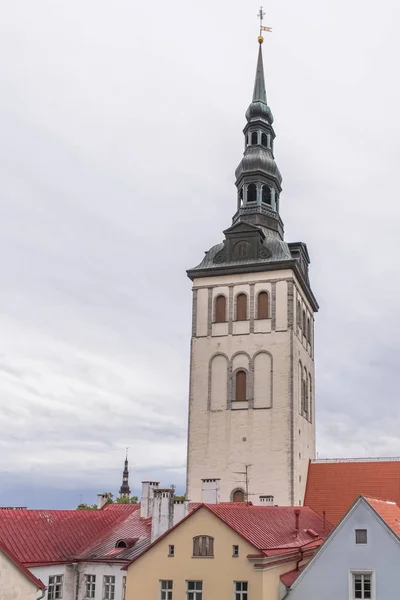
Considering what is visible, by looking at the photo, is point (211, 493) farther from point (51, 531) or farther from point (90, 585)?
point (51, 531)

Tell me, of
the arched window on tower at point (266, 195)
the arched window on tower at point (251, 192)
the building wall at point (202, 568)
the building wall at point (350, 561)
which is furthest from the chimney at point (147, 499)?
the arched window on tower at point (266, 195)

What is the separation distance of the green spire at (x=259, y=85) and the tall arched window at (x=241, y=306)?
57.4 ft

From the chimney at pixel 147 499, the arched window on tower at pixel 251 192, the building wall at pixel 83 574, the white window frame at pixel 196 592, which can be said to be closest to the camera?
the white window frame at pixel 196 592

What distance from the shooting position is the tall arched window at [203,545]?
94.9ft

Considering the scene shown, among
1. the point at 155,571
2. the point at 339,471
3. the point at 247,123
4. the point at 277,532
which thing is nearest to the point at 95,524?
the point at 155,571

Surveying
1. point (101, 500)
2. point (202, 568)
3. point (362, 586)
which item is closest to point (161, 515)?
point (202, 568)

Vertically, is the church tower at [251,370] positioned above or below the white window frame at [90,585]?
above

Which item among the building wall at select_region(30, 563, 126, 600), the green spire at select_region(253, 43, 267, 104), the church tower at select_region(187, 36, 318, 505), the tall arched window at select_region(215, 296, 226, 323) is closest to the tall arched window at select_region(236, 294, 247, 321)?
the church tower at select_region(187, 36, 318, 505)

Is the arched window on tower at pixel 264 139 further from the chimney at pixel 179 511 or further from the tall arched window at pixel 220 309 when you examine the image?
the chimney at pixel 179 511

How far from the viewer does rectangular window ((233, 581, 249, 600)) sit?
27938 mm

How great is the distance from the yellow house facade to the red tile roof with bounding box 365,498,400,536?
3.92 m

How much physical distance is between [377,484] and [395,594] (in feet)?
54.9

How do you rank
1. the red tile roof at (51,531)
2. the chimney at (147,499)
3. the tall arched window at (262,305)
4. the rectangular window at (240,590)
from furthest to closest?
1. the tall arched window at (262,305)
2. the chimney at (147,499)
3. the red tile roof at (51,531)
4. the rectangular window at (240,590)

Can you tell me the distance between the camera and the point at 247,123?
182ft
